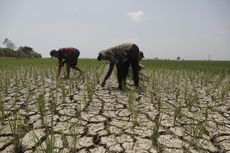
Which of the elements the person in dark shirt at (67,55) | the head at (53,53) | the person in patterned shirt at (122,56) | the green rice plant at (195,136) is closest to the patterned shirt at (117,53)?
the person in patterned shirt at (122,56)

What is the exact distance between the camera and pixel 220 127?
10.9 feet

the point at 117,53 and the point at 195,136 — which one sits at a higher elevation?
the point at 117,53

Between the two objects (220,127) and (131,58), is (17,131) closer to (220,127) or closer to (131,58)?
(220,127)

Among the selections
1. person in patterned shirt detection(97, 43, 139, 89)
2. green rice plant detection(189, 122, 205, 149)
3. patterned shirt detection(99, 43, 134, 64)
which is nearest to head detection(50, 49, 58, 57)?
person in patterned shirt detection(97, 43, 139, 89)

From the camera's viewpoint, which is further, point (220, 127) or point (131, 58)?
point (131, 58)

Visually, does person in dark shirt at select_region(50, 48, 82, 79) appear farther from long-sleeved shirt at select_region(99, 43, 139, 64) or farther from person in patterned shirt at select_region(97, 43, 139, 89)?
long-sleeved shirt at select_region(99, 43, 139, 64)

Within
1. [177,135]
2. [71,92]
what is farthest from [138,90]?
[177,135]

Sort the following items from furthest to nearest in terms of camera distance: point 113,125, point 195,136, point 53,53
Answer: point 53,53 → point 113,125 → point 195,136

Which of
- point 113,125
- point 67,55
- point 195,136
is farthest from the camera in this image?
point 67,55

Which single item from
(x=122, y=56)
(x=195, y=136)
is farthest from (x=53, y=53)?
(x=195, y=136)

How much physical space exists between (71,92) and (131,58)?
155cm

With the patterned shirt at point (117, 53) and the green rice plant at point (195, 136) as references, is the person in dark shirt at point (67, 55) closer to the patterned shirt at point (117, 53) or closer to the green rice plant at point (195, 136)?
the patterned shirt at point (117, 53)

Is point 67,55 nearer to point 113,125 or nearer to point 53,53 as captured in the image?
point 53,53

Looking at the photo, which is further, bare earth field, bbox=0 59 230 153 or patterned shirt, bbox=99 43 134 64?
patterned shirt, bbox=99 43 134 64
